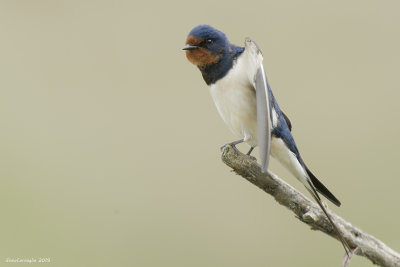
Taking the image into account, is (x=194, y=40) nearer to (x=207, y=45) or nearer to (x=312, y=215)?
(x=207, y=45)

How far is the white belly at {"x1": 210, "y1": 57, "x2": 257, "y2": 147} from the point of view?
2.28m

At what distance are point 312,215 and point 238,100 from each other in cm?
55

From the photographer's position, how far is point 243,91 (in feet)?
7.48

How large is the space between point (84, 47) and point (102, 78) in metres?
0.50

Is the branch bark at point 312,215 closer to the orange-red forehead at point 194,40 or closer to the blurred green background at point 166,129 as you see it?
the orange-red forehead at point 194,40

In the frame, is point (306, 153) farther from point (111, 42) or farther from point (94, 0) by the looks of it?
point (94, 0)

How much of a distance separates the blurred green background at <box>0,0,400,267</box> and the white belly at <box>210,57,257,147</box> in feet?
4.68

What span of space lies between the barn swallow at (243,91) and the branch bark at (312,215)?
135mm

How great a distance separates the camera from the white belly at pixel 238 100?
2283 millimetres

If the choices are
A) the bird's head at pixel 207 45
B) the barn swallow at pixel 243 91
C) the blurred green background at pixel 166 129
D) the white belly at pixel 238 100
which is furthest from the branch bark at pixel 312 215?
the blurred green background at pixel 166 129

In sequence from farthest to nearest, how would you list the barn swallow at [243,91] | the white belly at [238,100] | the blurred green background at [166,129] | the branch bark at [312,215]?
the blurred green background at [166,129] < the white belly at [238,100] < the barn swallow at [243,91] < the branch bark at [312,215]

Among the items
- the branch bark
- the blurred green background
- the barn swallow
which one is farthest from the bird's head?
the blurred green background

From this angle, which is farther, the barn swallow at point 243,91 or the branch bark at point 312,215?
the barn swallow at point 243,91

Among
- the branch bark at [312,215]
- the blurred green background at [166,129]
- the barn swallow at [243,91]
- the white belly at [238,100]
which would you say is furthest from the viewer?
the blurred green background at [166,129]
